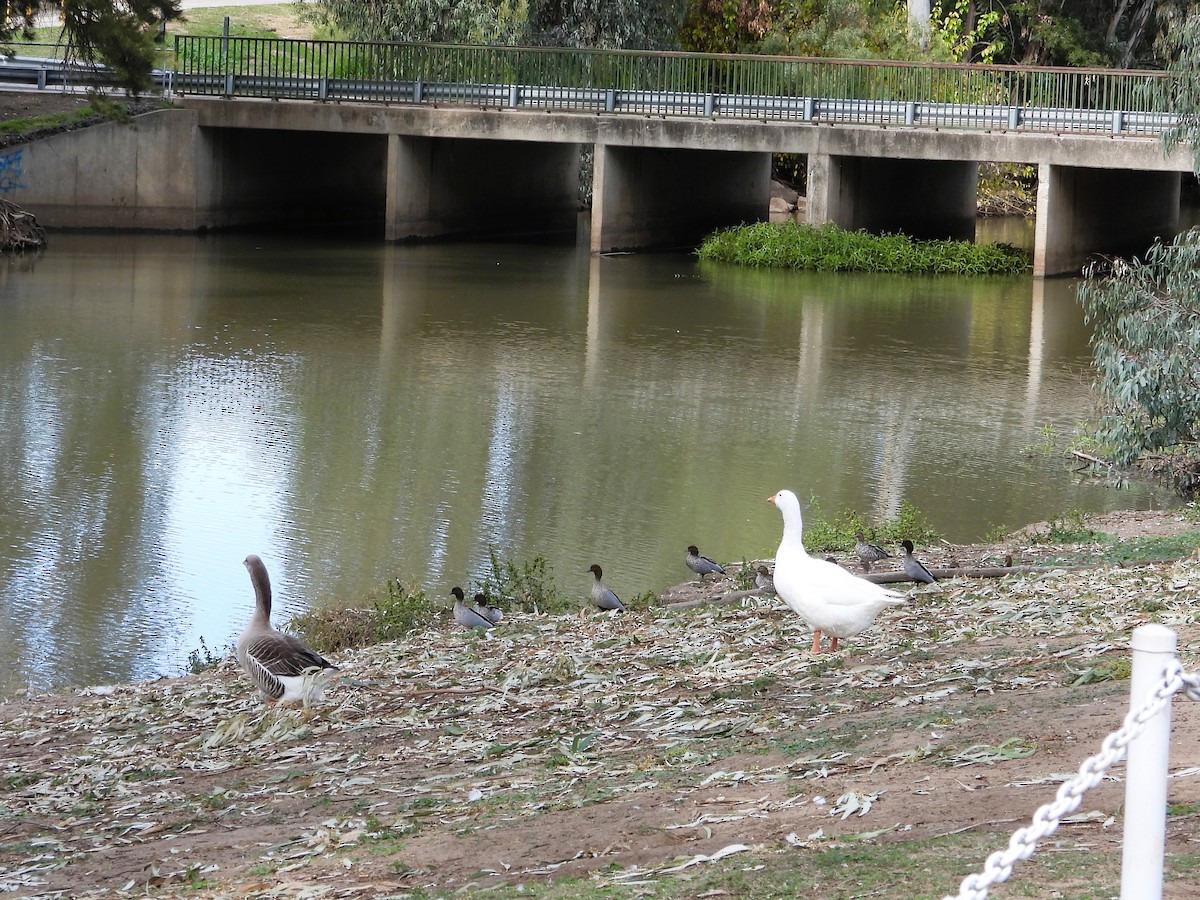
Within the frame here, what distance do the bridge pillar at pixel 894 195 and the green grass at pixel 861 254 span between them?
67 centimetres

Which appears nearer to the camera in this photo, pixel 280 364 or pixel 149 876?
pixel 149 876

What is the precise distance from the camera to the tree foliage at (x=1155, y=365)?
15.4m

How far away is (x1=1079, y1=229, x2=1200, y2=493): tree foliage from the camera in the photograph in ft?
50.5

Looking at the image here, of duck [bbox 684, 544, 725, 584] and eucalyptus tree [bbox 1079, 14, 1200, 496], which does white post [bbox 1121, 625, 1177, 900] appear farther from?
eucalyptus tree [bbox 1079, 14, 1200, 496]

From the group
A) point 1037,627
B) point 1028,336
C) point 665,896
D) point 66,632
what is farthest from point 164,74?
point 665,896

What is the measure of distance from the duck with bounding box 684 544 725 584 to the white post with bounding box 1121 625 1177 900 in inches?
341

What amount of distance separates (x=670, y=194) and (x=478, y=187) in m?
4.68

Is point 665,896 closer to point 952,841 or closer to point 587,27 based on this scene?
point 952,841

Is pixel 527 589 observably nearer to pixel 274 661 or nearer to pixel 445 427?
pixel 274 661

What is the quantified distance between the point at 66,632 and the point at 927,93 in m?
27.3

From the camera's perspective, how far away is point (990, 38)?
5394 centimetres

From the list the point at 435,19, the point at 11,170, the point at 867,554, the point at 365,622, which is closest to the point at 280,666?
the point at 365,622

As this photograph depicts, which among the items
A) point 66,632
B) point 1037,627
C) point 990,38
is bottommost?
point 66,632

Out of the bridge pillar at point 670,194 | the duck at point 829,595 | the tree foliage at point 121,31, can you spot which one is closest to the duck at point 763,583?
the duck at point 829,595
